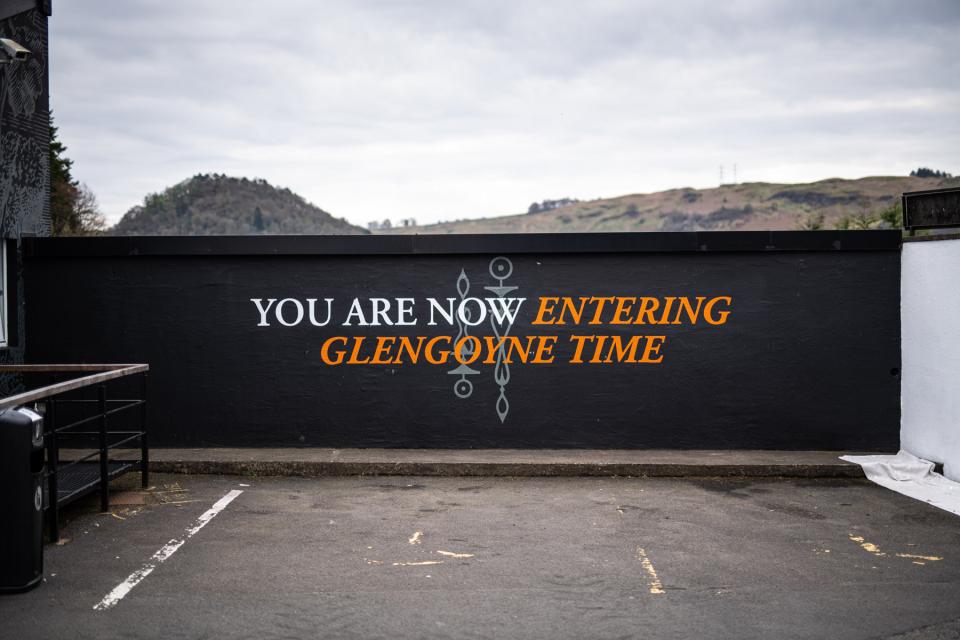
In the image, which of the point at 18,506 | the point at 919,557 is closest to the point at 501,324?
the point at 919,557

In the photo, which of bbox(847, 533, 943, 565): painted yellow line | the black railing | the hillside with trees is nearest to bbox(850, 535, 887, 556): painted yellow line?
bbox(847, 533, 943, 565): painted yellow line

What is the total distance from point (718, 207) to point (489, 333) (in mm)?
89719

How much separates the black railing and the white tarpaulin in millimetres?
7577

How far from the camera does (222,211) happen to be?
51125mm

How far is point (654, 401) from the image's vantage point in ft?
32.7

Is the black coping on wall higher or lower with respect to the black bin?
higher

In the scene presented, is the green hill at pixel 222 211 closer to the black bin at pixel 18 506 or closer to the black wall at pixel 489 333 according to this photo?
the black wall at pixel 489 333

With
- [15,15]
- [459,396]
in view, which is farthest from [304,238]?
[15,15]

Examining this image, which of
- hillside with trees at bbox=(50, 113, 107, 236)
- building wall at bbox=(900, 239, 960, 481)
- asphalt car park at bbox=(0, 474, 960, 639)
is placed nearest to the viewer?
asphalt car park at bbox=(0, 474, 960, 639)

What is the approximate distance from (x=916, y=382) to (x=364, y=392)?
6417mm

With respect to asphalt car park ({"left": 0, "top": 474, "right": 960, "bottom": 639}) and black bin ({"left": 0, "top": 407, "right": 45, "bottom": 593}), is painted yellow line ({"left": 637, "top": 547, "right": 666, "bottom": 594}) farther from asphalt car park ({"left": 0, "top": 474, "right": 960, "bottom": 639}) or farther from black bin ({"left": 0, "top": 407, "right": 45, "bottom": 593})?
black bin ({"left": 0, "top": 407, "right": 45, "bottom": 593})

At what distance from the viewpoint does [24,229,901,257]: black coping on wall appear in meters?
9.91

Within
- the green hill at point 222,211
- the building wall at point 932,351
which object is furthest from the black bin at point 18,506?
the green hill at point 222,211

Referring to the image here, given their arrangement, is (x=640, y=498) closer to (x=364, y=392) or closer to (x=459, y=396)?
(x=459, y=396)
